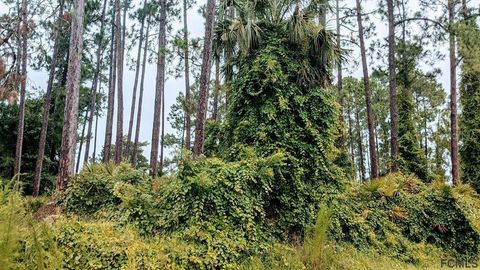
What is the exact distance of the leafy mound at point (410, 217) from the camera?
27.3ft

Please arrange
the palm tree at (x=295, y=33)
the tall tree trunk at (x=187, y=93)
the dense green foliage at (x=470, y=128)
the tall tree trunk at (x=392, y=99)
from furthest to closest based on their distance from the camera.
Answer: the tall tree trunk at (x=187, y=93) → the dense green foliage at (x=470, y=128) → the tall tree trunk at (x=392, y=99) → the palm tree at (x=295, y=33)

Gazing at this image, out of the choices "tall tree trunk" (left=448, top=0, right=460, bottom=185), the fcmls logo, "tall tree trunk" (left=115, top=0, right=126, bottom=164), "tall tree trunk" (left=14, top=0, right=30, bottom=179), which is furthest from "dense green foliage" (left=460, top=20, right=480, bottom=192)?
"tall tree trunk" (left=115, top=0, right=126, bottom=164)

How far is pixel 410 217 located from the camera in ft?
29.3

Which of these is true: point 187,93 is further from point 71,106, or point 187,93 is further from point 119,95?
point 71,106

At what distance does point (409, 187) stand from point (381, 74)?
7.08m

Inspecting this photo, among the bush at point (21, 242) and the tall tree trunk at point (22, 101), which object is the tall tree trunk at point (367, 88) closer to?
the tall tree trunk at point (22, 101)

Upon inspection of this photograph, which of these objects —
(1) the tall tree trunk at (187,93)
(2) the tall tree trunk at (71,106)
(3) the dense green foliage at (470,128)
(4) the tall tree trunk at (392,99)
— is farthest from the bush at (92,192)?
(3) the dense green foliage at (470,128)

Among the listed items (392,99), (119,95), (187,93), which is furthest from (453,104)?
(119,95)

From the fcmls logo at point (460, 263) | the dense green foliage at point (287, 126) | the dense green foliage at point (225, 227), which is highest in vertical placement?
the dense green foliage at point (287, 126)

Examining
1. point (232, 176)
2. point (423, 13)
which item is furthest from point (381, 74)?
point (232, 176)

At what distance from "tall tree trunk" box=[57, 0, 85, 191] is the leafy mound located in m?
6.05

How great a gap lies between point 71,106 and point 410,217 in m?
8.35

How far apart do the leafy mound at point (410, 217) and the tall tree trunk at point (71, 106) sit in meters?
6.05

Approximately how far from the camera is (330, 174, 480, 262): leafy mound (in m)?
8.32
